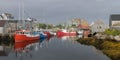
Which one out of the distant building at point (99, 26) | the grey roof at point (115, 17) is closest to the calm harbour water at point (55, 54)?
the distant building at point (99, 26)

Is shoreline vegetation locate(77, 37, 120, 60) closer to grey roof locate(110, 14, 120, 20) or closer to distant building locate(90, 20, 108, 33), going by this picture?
distant building locate(90, 20, 108, 33)

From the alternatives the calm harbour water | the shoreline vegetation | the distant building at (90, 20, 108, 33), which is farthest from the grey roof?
the calm harbour water

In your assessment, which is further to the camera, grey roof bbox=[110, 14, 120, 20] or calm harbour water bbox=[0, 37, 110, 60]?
grey roof bbox=[110, 14, 120, 20]

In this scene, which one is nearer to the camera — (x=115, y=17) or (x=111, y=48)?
(x=111, y=48)

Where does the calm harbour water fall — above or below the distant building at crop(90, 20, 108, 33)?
below

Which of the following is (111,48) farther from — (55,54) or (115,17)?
(115,17)

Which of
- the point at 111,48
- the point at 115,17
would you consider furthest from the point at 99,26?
the point at 111,48

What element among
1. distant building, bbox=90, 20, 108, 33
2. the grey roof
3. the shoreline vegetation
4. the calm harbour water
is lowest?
the calm harbour water

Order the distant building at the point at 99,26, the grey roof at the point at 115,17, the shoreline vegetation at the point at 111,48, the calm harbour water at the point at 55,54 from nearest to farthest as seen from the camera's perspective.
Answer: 1. the shoreline vegetation at the point at 111,48
2. the calm harbour water at the point at 55,54
3. the distant building at the point at 99,26
4. the grey roof at the point at 115,17

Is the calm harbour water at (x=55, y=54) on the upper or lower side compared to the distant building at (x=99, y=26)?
lower

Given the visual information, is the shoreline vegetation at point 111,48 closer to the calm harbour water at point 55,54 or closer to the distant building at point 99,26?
the calm harbour water at point 55,54

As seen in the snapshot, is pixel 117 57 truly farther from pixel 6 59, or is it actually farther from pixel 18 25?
pixel 18 25

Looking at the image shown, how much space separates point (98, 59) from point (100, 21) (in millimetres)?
130049

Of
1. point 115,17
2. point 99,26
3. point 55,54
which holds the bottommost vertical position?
point 55,54
